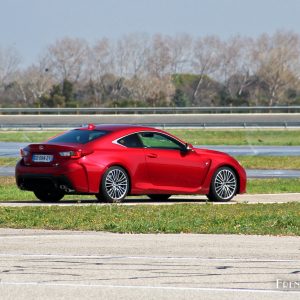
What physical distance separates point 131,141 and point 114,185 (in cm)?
101

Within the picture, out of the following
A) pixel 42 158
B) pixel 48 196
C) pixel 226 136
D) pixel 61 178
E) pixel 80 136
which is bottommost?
pixel 226 136

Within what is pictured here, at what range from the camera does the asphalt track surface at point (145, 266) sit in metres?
9.26

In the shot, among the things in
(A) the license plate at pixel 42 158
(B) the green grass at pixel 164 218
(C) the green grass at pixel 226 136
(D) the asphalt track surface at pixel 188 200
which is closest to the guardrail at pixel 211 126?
(C) the green grass at pixel 226 136

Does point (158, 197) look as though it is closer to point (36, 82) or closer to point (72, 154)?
point (72, 154)

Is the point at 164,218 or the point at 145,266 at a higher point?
the point at 145,266

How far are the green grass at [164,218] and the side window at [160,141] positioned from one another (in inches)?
79.5

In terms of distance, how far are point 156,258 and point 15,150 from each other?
89.9 feet

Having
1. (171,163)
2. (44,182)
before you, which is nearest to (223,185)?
(171,163)

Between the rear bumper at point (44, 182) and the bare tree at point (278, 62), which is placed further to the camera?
the bare tree at point (278, 62)

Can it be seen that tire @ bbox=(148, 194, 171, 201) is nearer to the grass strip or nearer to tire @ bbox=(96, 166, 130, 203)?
tire @ bbox=(96, 166, 130, 203)

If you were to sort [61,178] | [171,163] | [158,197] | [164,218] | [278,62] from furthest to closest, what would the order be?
[278,62] < [158,197] < [171,163] < [61,178] < [164,218]

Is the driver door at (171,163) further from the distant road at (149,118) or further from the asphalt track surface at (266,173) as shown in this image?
the distant road at (149,118)

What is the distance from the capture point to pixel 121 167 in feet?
61.2

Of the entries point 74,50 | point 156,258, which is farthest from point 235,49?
point 156,258
